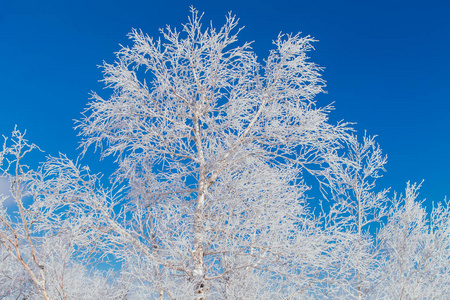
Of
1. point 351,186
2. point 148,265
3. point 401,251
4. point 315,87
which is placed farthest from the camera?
point 351,186

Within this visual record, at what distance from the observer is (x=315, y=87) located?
19.7 feet

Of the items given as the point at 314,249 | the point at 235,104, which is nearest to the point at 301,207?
the point at 314,249

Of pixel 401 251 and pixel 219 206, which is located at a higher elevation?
pixel 401 251

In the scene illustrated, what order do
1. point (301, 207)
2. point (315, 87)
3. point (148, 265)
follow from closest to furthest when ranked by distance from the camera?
point (148, 265) < point (301, 207) < point (315, 87)

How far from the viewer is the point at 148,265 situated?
15.0 ft

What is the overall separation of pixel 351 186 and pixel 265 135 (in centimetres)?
485

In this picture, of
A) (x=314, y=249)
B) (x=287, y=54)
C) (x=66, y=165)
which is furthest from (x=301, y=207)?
(x=66, y=165)

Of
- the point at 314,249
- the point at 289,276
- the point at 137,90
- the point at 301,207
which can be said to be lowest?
the point at 289,276

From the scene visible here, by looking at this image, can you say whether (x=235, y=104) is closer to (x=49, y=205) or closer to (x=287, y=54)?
(x=287, y=54)

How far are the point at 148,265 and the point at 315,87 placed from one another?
3698mm

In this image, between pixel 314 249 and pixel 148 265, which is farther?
pixel 314 249

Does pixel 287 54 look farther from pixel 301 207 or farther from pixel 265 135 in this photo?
pixel 301 207

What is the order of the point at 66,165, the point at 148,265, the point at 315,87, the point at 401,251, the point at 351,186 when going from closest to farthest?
the point at 148,265 < the point at 66,165 < the point at 315,87 < the point at 401,251 < the point at 351,186

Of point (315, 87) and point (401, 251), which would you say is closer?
point (315, 87)
